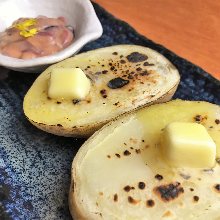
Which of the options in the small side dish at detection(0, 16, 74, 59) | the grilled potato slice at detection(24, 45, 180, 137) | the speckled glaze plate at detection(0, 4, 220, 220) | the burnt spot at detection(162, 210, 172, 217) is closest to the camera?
the burnt spot at detection(162, 210, 172, 217)

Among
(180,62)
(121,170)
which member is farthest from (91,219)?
(180,62)

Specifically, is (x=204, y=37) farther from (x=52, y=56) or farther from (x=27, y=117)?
(x=27, y=117)

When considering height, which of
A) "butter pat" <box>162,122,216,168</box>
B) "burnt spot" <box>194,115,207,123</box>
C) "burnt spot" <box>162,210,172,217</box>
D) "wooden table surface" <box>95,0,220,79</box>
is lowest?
"wooden table surface" <box>95,0,220,79</box>

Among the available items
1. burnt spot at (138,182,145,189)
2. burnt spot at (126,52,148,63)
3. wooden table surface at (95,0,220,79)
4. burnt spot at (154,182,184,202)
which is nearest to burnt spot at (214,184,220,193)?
burnt spot at (154,182,184,202)

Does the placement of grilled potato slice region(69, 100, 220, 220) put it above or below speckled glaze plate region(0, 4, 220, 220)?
above

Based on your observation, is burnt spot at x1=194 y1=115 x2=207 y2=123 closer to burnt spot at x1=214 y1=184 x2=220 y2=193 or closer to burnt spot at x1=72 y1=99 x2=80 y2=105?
burnt spot at x1=214 y1=184 x2=220 y2=193

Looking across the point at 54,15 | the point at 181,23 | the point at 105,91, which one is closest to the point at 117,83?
the point at 105,91
